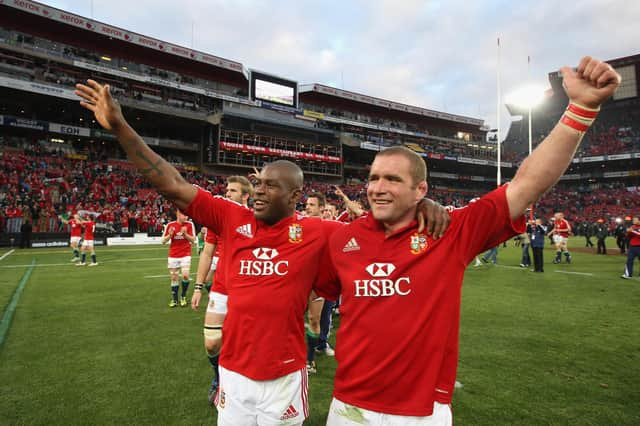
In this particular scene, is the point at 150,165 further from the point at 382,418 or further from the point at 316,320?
the point at 316,320

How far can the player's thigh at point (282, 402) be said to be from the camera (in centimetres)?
218

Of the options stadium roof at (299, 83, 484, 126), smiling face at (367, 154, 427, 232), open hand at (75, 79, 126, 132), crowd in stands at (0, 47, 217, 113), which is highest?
stadium roof at (299, 83, 484, 126)

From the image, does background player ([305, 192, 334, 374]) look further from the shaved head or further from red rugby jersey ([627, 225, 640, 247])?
red rugby jersey ([627, 225, 640, 247])

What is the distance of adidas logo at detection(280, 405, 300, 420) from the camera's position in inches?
86.5

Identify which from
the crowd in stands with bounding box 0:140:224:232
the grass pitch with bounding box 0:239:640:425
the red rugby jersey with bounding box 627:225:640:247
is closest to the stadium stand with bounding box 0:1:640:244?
the crowd in stands with bounding box 0:140:224:232

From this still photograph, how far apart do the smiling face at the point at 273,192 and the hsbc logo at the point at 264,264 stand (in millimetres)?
234

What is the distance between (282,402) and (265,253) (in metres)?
0.92

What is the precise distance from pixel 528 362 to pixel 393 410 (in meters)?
4.42

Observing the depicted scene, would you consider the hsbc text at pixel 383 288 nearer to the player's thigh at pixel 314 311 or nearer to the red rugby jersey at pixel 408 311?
the red rugby jersey at pixel 408 311

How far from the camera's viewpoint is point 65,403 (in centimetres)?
398

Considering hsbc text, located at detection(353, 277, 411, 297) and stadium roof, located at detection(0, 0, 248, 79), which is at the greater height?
stadium roof, located at detection(0, 0, 248, 79)

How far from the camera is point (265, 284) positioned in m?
2.33

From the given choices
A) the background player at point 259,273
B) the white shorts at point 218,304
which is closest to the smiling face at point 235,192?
the white shorts at point 218,304

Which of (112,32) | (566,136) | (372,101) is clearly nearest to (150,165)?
(566,136)
